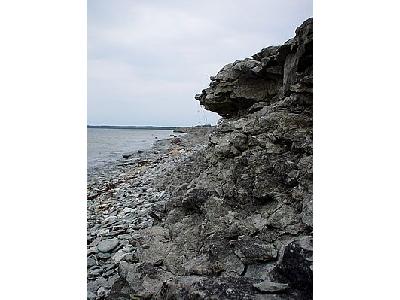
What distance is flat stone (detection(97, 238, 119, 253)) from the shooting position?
3.68 metres

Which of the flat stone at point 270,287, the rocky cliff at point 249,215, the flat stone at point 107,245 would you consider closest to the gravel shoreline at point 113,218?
the flat stone at point 107,245

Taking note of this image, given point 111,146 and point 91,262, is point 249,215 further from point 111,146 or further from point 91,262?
point 111,146

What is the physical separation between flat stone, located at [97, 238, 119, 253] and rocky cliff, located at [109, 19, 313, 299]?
290 mm

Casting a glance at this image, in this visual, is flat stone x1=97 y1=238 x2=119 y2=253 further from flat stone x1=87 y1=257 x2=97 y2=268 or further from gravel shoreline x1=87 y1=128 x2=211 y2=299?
flat stone x1=87 y1=257 x2=97 y2=268

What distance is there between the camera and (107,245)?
12.3 ft

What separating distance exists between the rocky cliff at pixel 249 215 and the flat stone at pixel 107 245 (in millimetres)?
290

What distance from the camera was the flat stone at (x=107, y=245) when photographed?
3.68 metres
